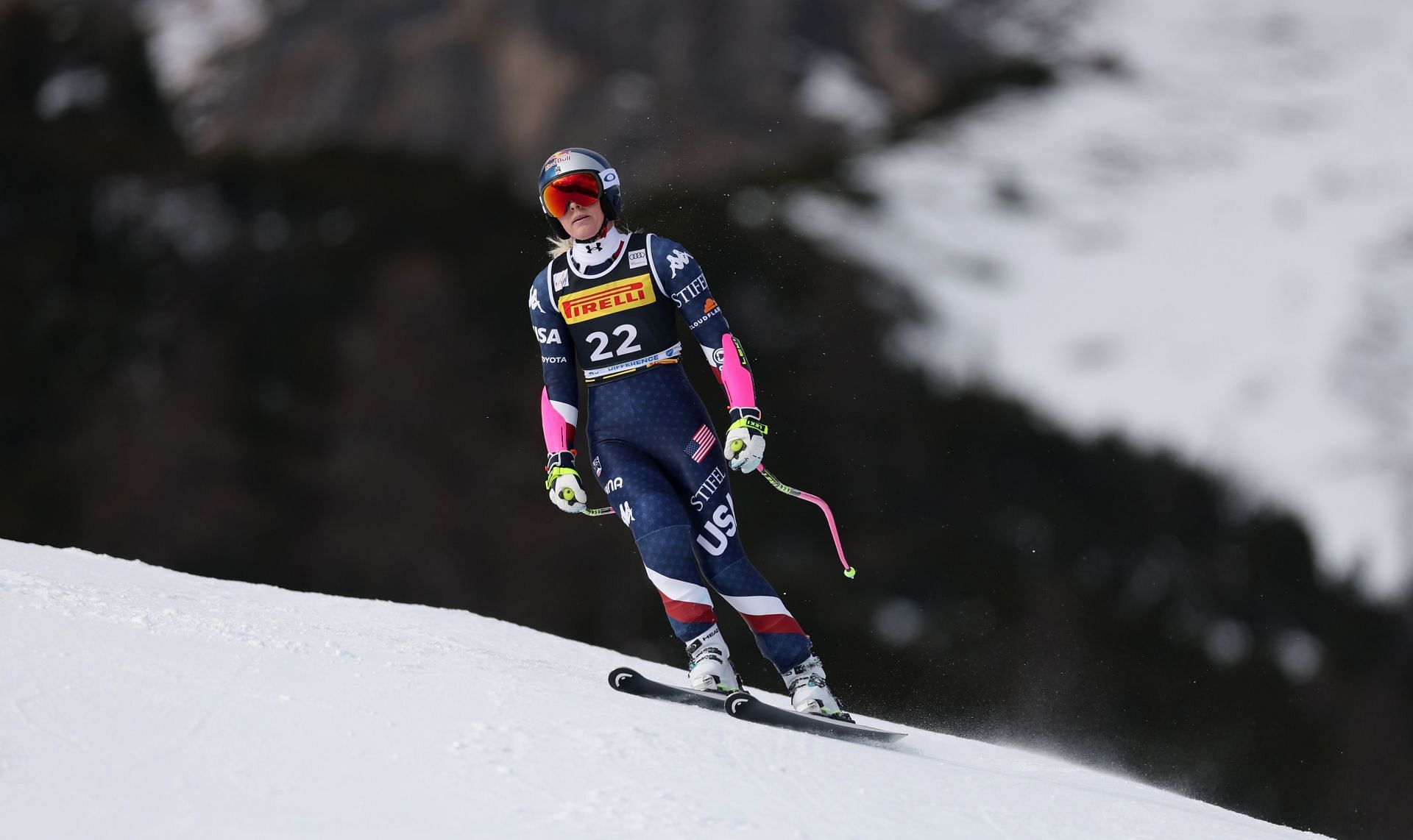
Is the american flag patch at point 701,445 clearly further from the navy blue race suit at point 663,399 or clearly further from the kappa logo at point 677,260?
the kappa logo at point 677,260

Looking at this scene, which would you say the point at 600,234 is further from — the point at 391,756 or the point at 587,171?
the point at 391,756

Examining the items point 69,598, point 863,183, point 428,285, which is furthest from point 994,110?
point 69,598

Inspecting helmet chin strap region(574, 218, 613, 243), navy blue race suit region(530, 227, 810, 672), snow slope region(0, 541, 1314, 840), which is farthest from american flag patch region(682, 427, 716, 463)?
snow slope region(0, 541, 1314, 840)

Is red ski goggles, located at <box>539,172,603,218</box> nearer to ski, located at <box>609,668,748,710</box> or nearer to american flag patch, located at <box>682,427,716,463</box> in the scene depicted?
american flag patch, located at <box>682,427,716,463</box>

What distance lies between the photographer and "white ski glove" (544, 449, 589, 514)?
6.33 m

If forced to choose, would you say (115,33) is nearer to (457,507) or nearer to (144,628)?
(457,507)

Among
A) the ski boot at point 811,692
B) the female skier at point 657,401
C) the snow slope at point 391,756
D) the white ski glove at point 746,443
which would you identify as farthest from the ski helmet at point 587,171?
the ski boot at point 811,692

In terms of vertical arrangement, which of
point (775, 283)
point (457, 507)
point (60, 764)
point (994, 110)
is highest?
point (994, 110)

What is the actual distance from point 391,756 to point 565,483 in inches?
74.5

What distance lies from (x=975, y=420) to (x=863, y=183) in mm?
29853

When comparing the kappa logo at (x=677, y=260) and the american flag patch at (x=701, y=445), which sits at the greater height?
the kappa logo at (x=677, y=260)

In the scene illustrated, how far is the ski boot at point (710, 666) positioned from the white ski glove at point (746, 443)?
2.63ft

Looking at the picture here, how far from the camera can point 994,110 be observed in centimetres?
10594

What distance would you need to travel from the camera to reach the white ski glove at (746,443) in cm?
612
